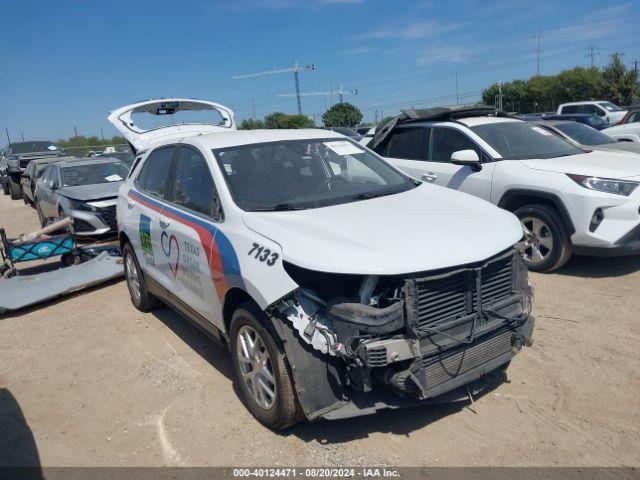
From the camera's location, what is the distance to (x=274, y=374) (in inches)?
124

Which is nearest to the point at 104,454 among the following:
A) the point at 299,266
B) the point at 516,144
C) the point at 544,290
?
the point at 299,266

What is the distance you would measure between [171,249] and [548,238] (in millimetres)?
4130

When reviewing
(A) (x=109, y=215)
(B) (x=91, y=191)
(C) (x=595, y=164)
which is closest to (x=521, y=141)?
→ (C) (x=595, y=164)

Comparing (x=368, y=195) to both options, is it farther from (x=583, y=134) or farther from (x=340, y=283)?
(x=583, y=134)

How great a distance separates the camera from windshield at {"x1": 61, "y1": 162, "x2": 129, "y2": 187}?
9.80 m

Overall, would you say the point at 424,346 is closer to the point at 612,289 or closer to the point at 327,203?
the point at 327,203

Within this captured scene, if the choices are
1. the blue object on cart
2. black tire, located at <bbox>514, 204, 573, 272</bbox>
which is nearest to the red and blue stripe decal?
black tire, located at <bbox>514, 204, 573, 272</bbox>

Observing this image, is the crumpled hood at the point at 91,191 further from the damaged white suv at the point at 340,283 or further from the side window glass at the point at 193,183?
the damaged white suv at the point at 340,283

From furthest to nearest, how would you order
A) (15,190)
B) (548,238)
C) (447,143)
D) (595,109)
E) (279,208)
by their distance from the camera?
(595,109) → (15,190) → (447,143) → (548,238) → (279,208)

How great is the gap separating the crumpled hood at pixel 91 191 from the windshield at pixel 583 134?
8.12 metres

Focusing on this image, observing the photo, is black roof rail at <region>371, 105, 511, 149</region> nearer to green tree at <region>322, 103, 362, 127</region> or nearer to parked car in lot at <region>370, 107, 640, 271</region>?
parked car in lot at <region>370, 107, 640, 271</region>

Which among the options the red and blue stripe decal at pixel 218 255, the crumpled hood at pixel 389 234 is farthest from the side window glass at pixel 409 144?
the red and blue stripe decal at pixel 218 255

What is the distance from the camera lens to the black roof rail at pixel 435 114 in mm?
7468

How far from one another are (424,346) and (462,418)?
0.81 meters
